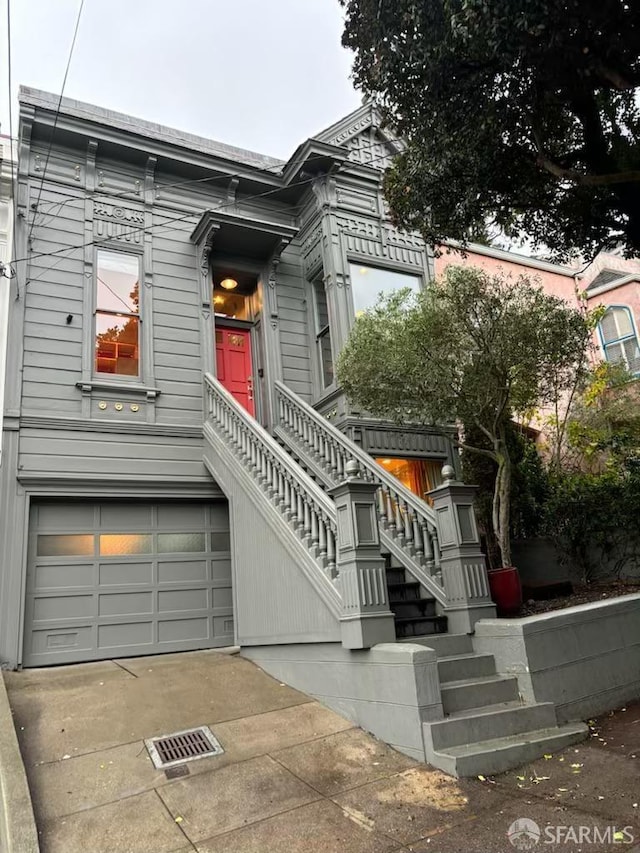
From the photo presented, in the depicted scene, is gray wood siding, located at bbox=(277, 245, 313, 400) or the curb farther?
gray wood siding, located at bbox=(277, 245, 313, 400)

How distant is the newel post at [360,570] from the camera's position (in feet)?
18.8

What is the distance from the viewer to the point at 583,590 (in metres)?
8.63

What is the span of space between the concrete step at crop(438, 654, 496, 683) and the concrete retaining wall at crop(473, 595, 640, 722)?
0.10 metres

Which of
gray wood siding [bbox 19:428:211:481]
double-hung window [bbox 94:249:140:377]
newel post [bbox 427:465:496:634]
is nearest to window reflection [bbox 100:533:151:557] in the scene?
gray wood siding [bbox 19:428:211:481]

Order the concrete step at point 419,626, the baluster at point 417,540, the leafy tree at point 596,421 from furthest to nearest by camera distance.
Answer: the leafy tree at point 596,421
the baluster at point 417,540
the concrete step at point 419,626

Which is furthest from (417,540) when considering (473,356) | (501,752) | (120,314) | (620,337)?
(620,337)

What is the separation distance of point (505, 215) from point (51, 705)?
7450 millimetres

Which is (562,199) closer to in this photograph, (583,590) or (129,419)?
(583,590)

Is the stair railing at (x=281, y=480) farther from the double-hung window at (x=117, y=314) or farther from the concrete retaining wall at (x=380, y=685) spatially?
the double-hung window at (x=117, y=314)

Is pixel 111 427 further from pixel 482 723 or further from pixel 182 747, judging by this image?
pixel 482 723

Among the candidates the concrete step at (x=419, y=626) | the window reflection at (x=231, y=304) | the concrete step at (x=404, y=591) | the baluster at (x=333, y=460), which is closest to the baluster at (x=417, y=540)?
the concrete step at (x=404, y=591)

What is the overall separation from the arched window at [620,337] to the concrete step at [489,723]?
15164mm

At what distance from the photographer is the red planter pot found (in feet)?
23.6

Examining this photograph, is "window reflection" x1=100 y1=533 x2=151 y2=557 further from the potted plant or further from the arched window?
the arched window
